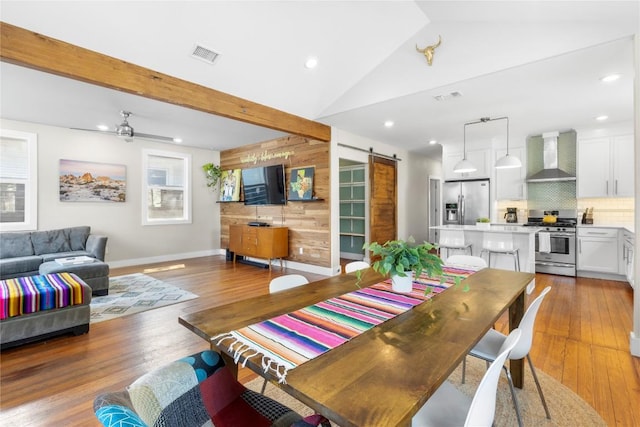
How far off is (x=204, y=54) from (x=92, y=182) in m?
4.20

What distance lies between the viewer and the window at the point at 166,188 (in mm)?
6508

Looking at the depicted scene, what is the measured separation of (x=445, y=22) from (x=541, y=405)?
3598mm

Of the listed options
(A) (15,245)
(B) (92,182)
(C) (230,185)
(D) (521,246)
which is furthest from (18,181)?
(D) (521,246)

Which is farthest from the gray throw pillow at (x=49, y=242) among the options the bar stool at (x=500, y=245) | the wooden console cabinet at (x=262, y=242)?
the bar stool at (x=500, y=245)

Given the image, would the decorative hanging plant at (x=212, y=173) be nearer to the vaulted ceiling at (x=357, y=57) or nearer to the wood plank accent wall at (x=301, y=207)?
the wood plank accent wall at (x=301, y=207)

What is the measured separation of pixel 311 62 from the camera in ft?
12.4

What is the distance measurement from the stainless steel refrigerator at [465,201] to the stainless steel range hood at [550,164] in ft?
2.91

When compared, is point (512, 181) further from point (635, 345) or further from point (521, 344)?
point (521, 344)

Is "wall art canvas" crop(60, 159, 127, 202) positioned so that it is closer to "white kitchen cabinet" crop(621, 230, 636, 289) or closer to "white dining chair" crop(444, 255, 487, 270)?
"white dining chair" crop(444, 255, 487, 270)

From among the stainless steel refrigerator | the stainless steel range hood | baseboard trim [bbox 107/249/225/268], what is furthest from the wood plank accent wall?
the stainless steel range hood

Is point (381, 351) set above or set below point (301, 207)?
below

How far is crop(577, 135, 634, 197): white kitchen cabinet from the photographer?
16.4 feet

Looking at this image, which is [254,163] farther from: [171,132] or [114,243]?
[114,243]

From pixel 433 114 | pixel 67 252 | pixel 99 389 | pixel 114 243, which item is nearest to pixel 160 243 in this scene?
pixel 114 243
